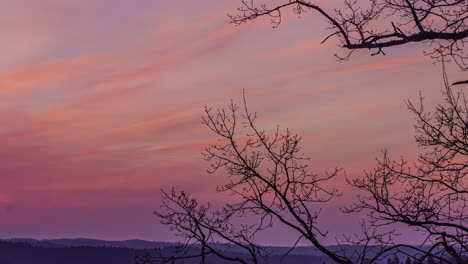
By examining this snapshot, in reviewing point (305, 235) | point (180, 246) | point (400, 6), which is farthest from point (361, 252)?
point (400, 6)

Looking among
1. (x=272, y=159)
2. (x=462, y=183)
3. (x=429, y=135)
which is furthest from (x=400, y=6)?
(x=272, y=159)

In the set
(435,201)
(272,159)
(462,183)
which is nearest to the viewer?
(272,159)

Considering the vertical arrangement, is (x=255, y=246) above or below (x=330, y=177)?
below

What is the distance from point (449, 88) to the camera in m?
8.84

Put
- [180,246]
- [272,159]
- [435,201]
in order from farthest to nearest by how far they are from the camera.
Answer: [435,201], [272,159], [180,246]

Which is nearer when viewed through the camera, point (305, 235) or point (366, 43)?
point (305, 235)

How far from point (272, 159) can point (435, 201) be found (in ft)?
8.20

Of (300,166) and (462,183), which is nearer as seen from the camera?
(300,166)

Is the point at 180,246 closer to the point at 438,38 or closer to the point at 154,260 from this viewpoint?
the point at 154,260

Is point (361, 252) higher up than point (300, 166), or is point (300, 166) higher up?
point (300, 166)

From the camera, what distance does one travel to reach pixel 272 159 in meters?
7.08

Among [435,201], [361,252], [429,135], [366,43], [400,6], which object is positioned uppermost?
[400,6]

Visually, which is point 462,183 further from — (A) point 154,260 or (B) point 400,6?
(A) point 154,260

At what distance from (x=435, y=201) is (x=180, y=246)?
359cm
